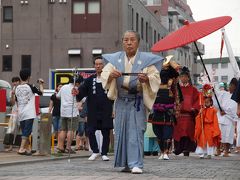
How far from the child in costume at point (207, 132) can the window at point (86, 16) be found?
33.0 m

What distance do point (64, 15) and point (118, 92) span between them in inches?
1570

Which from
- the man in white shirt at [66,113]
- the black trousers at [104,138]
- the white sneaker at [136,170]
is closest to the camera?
the white sneaker at [136,170]

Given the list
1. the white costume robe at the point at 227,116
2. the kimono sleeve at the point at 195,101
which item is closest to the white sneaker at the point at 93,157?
the kimono sleeve at the point at 195,101

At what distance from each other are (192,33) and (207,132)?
299cm

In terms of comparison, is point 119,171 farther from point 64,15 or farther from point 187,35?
point 64,15

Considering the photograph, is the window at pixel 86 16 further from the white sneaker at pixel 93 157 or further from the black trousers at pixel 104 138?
the white sneaker at pixel 93 157

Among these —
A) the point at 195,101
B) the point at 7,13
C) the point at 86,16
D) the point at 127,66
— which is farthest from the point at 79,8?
the point at 127,66

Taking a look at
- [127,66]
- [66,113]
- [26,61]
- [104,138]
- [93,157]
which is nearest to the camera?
[127,66]

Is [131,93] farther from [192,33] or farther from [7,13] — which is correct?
[7,13]

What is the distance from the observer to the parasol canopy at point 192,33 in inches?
555

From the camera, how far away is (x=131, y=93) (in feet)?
32.8

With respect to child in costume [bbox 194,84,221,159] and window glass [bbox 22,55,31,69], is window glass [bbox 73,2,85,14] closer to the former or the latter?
window glass [bbox 22,55,31,69]

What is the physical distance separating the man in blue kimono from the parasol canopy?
12.9 ft

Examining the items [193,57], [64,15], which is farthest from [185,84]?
[193,57]
